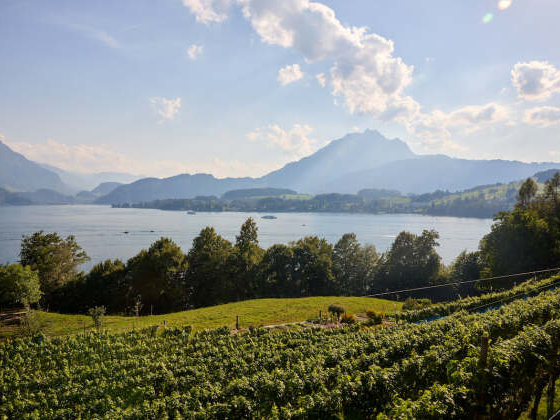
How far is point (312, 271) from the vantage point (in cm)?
5025

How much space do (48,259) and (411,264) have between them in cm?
5976

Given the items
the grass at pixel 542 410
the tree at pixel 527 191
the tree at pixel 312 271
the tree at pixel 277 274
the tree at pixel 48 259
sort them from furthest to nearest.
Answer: the tree at pixel 312 271 < the tree at pixel 527 191 < the tree at pixel 277 274 < the tree at pixel 48 259 < the grass at pixel 542 410

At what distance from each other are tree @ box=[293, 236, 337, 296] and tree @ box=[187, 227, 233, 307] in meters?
13.0

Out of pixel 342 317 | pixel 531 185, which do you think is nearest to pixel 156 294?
pixel 342 317

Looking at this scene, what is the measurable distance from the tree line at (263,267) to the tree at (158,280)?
0.46ft

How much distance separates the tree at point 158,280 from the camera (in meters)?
40.2

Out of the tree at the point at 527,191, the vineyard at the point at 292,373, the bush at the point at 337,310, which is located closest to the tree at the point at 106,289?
the vineyard at the point at 292,373

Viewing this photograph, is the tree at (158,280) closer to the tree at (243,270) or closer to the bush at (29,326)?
the tree at (243,270)

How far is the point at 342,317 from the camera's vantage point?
2078 cm

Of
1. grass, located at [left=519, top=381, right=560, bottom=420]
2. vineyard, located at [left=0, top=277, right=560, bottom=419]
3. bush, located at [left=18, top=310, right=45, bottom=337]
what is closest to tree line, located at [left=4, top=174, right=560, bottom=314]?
bush, located at [left=18, top=310, right=45, bottom=337]

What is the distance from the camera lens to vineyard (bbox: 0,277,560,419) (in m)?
6.58

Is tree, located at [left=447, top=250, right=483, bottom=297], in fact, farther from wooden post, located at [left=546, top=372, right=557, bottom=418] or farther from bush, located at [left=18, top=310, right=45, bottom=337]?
bush, located at [left=18, top=310, right=45, bottom=337]

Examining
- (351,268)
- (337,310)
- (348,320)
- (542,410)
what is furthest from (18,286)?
(351,268)

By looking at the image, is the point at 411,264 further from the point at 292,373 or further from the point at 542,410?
the point at 292,373
